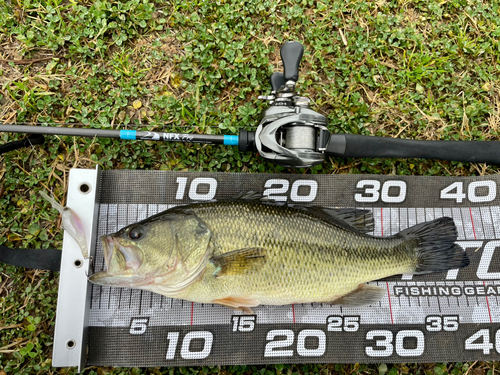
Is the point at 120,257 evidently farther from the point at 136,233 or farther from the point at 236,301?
the point at 236,301

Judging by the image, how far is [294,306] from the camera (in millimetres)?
3000

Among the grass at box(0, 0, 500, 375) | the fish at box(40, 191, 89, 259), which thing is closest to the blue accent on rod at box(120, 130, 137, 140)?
the grass at box(0, 0, 500, 375)

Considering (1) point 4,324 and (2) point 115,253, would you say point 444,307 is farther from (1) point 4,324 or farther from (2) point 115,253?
(1) point 4,324

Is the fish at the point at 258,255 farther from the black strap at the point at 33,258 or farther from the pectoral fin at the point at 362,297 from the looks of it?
the black strap at the point at 33,258

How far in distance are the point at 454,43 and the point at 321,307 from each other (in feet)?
10.3

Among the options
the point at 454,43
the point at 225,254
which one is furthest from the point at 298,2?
the point at 225,254

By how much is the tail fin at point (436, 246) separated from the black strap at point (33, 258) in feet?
10.0

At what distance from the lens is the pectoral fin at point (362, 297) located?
9.15 feet

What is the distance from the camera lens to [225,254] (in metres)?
2.47

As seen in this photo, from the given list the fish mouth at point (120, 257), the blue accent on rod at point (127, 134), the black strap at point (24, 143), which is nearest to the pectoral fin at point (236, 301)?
the fish mouth at point (120, 257)

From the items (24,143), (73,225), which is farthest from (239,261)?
(24,143)

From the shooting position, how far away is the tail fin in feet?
9.44

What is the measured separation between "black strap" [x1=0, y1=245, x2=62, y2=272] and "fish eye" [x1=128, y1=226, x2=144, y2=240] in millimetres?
940

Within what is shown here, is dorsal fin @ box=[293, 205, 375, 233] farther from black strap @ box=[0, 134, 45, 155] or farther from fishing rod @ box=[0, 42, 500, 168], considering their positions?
black strap @ box=[0, 134, 45, 155]
